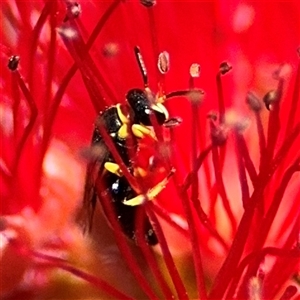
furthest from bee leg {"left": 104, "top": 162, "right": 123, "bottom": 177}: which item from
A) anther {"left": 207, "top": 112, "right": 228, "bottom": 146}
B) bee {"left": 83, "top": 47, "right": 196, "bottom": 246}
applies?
anther {"left": 207, "top": 112, "right": 228, "bottom": 146}

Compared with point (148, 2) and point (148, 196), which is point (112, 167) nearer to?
point (148, 196)

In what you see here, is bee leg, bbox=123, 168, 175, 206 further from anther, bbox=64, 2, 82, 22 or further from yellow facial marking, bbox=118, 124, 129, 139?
anther, bbox=64, 2, 82, 22

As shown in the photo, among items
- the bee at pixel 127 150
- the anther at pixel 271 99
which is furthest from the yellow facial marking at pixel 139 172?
the anther at pixel 271 99

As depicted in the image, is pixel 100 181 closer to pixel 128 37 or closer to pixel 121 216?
pixel 121 216

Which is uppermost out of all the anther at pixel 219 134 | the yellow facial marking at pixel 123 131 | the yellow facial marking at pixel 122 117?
the yellow facial marking at pixel 122 117

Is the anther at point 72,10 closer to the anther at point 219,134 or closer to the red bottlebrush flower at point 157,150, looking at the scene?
the red bottlebrush flower at point 157,150

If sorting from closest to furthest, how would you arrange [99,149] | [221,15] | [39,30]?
[99,149]
[39,30]
[221,15]

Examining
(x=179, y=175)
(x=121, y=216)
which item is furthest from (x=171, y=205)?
(x=121, y=216)
